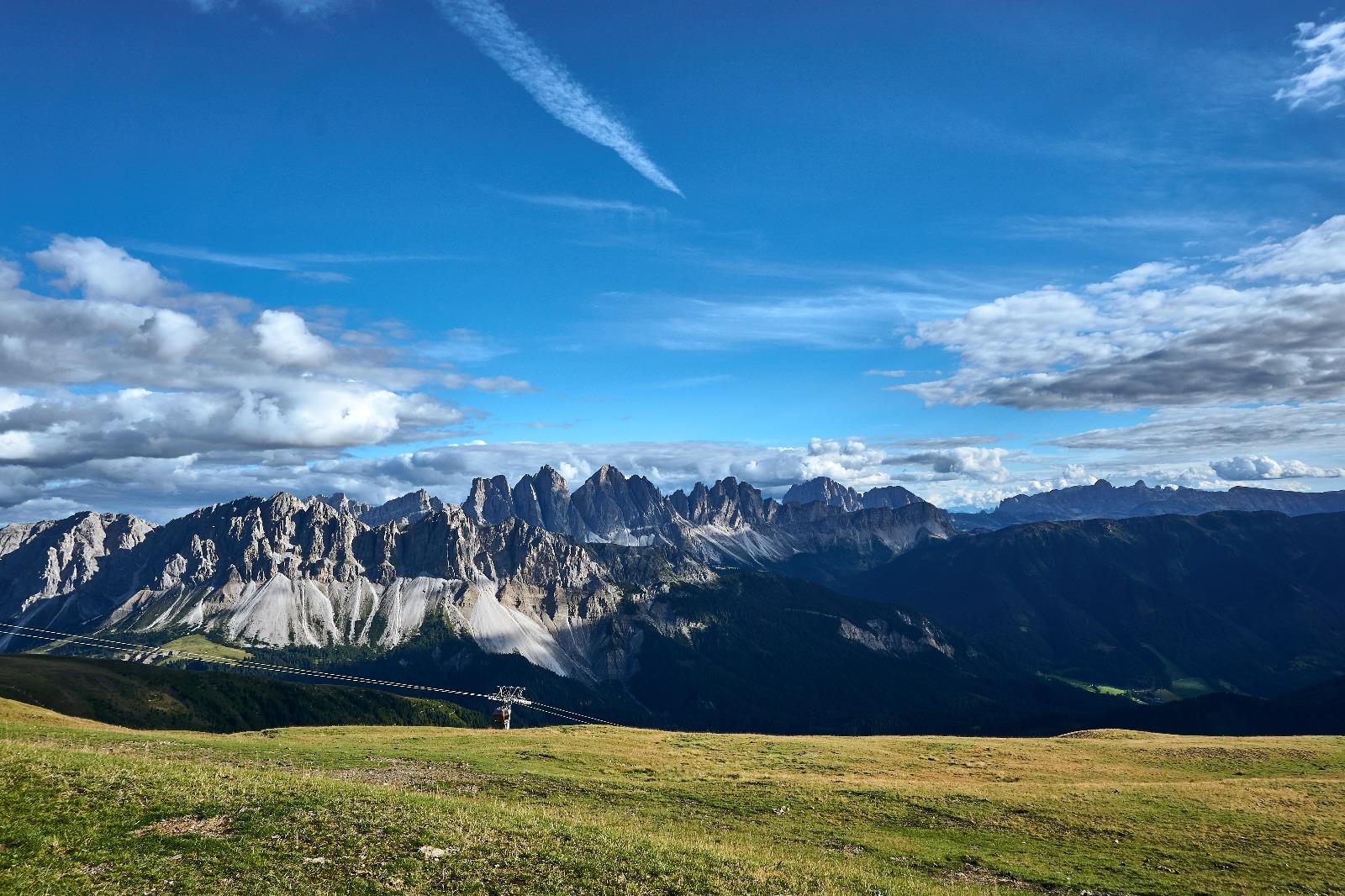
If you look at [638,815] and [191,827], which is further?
[638,815]

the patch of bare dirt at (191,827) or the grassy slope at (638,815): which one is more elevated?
the patch of bare dirt at (191,827)

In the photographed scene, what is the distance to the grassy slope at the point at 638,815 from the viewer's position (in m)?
26.1

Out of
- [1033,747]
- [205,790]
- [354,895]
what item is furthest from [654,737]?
[354,895]

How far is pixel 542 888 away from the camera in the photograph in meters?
25.9

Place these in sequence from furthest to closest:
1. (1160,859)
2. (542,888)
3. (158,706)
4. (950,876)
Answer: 1. (158,706)
2. (1160,859)
3. (950,876)
4. (542,888)

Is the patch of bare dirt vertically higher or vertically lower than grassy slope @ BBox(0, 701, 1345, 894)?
higher

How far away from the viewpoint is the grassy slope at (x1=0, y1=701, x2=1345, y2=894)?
85.7 feet

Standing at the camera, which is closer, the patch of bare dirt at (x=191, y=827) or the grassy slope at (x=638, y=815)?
the grassy slope at (x=638, y=815)

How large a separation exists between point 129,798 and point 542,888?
18.6 m

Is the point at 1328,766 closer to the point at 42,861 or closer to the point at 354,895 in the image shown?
the point at 354,895

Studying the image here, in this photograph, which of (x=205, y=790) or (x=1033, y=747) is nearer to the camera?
(x=205, y=790)

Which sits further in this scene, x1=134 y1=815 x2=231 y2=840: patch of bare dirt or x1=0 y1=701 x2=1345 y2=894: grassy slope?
x1=134 y1=815 x2=231 y2=840: patch of bare dirt

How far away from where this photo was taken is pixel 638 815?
45.1 metres

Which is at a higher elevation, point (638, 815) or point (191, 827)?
point (191, 827)
